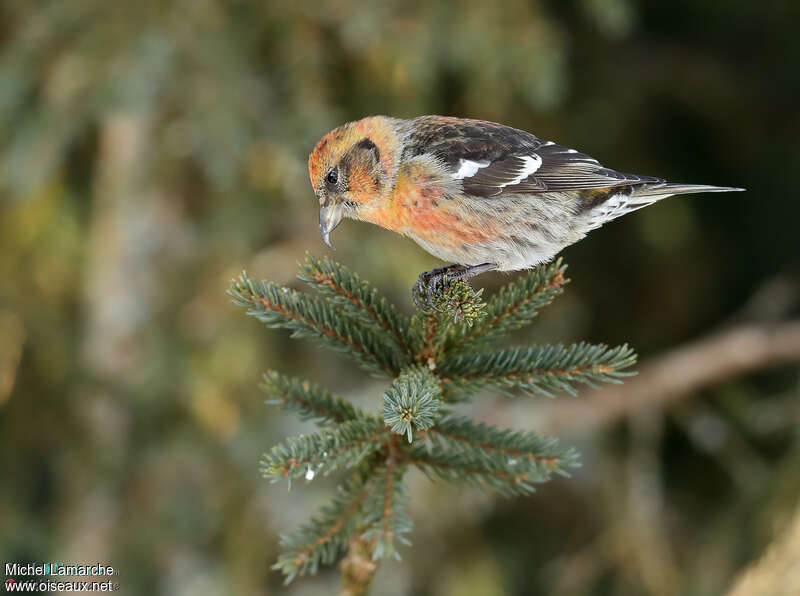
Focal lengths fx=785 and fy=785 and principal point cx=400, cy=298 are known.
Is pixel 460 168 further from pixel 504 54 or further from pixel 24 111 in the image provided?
pixel 24 111

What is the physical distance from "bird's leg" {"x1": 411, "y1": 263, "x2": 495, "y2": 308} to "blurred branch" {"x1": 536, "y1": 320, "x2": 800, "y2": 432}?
70.9 inches

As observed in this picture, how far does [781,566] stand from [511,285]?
1.39 meters

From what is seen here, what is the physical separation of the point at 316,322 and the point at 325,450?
0.28m

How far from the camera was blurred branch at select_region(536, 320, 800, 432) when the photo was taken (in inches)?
135

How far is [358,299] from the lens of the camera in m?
1.70

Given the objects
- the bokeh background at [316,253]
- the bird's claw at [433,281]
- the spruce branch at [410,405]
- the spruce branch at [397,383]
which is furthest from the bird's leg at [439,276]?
the bokeh background at [316,253]

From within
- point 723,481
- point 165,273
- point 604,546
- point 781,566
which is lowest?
point 781,566

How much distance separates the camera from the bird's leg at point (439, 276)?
1842 millimetres

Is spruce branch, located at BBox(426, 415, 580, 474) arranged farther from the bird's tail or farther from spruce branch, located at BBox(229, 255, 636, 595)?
the bird's tail

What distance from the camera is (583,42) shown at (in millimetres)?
3828

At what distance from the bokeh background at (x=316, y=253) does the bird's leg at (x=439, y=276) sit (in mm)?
966

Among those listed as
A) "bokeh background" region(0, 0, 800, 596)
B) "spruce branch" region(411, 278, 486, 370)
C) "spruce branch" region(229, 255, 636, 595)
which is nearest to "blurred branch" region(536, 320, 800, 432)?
"bokeh background" region(0, 0, 800, 596)

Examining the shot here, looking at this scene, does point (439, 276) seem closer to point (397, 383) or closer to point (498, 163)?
point (498, 163)

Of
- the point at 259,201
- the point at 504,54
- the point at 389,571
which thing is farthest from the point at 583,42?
the point at 389,571
